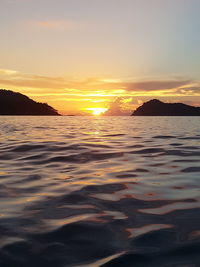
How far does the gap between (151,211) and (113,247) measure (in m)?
1.70

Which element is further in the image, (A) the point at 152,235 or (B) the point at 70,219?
(B) the point at 70,219

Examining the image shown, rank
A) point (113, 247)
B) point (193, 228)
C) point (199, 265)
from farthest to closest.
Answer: point (193, 228) < point (113, 247) < point (199, 265)

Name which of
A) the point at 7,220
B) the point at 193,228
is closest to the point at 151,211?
the point at 193,228

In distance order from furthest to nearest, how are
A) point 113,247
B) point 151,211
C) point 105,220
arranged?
1. point 151,211
2. point 105,220
3. point 113,247

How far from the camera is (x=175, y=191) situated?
687 centimetres

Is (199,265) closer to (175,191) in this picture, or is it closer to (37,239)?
(37,239)

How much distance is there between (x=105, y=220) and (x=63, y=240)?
104 cm

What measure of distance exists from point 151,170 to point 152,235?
16.7 ft

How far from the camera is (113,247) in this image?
13.0 ft

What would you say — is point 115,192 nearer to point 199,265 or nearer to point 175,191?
point 175,191

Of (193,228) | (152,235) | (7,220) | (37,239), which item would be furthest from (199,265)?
(7,220)

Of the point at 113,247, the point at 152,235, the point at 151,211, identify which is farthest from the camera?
the point at 151,211

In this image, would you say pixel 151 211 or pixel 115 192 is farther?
pixel 115 192

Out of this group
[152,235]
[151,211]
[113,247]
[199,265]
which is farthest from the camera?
[151,211]
